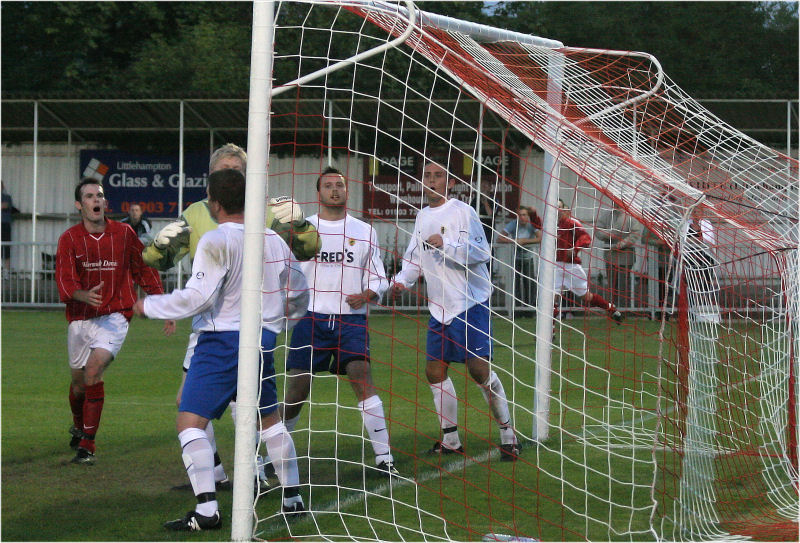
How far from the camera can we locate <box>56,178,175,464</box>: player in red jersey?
722 centimetres

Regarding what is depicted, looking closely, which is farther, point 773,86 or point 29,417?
point 773,86

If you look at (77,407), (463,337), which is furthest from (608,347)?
(77,407)

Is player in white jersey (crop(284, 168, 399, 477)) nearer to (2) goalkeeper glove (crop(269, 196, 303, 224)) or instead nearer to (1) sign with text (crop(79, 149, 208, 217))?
(2) goalkeeper glove (crop(269, 196, 303, 224))

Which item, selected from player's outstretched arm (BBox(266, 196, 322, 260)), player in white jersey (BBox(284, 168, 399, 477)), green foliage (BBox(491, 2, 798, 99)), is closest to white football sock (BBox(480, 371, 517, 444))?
player in white jersey (BBox(284, 168, 399, 477))

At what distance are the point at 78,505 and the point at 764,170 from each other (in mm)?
4731

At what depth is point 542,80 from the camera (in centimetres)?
730

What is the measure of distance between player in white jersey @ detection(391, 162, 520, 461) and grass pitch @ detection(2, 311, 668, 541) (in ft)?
0.65

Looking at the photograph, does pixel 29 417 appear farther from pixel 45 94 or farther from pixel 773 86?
pixel 773 86

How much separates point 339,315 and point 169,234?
149 centimetres

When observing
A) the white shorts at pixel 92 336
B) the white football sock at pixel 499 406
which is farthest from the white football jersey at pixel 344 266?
the white shorts at pixel 92 336

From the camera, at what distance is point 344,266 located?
23.0 ft

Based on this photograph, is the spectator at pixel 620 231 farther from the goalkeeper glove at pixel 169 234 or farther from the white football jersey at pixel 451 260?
the goalkeeper glove at pixel 169 234

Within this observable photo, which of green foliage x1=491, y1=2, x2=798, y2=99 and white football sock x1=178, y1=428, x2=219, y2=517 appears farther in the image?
green foliage x1=491, y1=2, x2=798, y2=99

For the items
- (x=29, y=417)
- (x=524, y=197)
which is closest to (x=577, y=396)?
(x=29, y=417)
